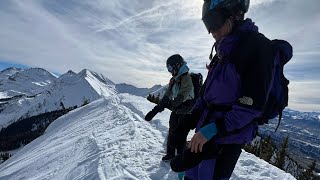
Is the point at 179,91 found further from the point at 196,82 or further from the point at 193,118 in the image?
the point at 193,118

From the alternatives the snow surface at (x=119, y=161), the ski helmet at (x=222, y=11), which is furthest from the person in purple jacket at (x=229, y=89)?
the snow surface at (x=119, y=161)

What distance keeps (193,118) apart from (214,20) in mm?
1277

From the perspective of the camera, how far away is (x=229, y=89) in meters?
3.08

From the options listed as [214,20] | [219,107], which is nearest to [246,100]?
[219,107]

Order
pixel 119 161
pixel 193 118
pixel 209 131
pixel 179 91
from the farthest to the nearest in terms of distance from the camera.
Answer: pixel 119 161, pixel 179 91, pixel 193 118, pixel 209 131

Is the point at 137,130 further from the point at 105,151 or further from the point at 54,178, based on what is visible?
the point at 54,178

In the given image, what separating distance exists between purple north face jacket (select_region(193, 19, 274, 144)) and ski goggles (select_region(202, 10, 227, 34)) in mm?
168

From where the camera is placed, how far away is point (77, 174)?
23.5 feet

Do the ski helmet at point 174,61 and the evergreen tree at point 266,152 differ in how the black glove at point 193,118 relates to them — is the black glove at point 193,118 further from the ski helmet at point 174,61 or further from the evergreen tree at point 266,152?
the evergreen tree at point 266,152

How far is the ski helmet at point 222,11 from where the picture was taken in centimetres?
313

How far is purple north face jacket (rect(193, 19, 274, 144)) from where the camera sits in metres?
2.81

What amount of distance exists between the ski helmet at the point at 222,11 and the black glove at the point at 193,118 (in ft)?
3.48

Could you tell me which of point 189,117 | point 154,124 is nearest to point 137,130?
point 154,124

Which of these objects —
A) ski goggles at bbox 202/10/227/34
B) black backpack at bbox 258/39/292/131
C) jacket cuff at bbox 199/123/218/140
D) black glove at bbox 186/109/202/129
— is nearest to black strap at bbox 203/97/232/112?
jacket cuff at bbox 199/123/218/140
